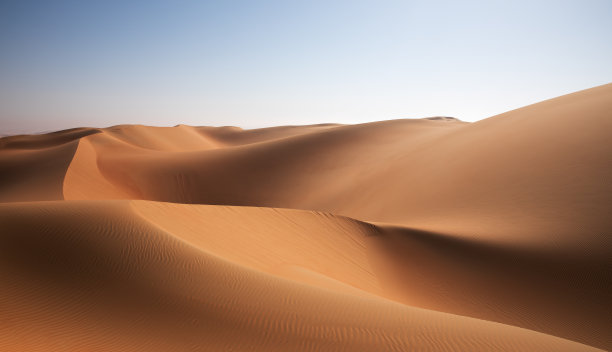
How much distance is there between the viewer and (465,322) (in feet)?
13.2

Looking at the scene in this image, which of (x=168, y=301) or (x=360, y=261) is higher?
(x=168, y=301)

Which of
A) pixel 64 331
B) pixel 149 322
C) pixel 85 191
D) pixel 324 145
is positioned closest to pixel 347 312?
pixel 149 322

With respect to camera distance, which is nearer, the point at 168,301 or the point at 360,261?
the point at 168,301

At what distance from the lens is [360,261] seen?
7.79m

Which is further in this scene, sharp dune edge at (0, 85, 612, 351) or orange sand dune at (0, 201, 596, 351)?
sharp dune edge at (0, 85, 612, 351)

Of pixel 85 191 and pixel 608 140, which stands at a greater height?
pixel 608 140

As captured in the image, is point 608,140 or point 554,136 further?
point 554,136

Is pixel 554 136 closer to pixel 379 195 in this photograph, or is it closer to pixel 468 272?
pixel 379 195

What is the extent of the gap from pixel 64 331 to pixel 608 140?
576 inches

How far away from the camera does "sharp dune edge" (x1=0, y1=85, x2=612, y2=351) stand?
12.3 feet

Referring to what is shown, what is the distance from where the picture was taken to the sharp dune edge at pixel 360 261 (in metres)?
3.76

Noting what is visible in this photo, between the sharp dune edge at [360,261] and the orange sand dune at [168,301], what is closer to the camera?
the orange sand dune at [168,301]

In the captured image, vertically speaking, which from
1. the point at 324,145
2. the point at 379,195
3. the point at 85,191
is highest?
the point at 324,145

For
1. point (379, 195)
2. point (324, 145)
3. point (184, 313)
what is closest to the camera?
point (184, 313)
